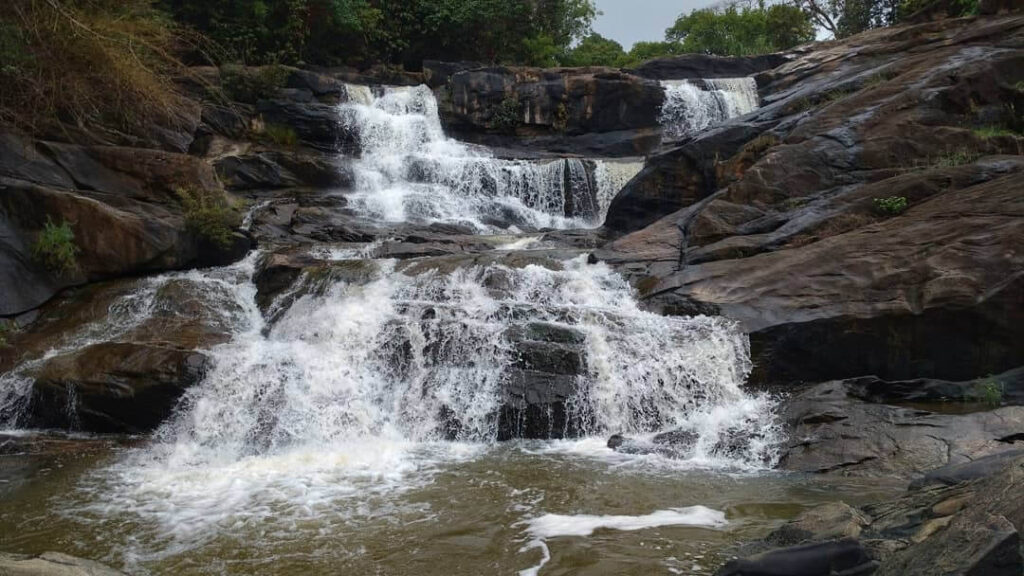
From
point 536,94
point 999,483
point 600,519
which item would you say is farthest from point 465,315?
point 536,94

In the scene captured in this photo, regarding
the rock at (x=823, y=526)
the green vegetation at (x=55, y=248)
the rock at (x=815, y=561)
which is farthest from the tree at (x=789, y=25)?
the rock at (x=815, y=561)

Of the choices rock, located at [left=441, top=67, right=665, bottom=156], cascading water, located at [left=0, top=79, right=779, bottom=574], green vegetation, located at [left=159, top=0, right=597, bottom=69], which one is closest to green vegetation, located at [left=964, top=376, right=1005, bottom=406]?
cascading water, located at [left=0, top=79, right=779, bottom=574]

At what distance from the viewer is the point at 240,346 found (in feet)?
31.4

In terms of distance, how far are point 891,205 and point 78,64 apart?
12.8 meters

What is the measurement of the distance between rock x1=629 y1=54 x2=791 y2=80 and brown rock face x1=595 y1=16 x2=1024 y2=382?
9.13m

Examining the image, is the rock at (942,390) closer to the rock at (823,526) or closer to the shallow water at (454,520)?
the shallow water at (454,520)

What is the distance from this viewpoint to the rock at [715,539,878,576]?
3.45 m

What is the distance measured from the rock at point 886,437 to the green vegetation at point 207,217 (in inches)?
391

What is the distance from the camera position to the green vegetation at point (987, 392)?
24.7 feet

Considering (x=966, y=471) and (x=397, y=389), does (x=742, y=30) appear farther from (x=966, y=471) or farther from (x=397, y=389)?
(x=966, y=471)

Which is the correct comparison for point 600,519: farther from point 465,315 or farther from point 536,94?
point 536,94

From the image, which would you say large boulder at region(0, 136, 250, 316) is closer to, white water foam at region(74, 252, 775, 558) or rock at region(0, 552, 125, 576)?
white water foam at region(74, 252, 775, 558)

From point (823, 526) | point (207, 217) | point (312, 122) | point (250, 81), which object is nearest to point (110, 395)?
point (207, 217)

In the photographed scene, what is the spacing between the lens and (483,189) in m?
17.4
